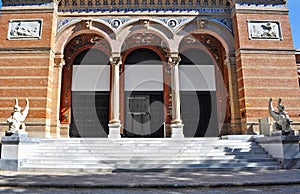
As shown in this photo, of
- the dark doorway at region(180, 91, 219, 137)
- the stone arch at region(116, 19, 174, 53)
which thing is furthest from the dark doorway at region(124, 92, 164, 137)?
the stone arch at region(116, 19, 174, 53)

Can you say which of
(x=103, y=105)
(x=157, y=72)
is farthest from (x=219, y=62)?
(x=103, y=105)

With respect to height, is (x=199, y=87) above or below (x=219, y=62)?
below

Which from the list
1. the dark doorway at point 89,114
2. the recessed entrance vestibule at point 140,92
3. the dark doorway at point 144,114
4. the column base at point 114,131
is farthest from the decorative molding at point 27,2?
the column base at point 114,131

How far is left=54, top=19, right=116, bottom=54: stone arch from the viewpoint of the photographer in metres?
11.6

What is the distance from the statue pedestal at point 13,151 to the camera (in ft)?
23.4

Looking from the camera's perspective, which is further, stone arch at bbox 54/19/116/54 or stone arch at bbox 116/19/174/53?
stone arch at bbox 116/19/174/53

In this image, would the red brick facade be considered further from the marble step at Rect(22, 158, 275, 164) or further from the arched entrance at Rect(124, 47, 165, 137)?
the marble step at Rect(22, 158, 275, 164)

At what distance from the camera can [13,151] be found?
7234 millimetres

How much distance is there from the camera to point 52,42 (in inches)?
440

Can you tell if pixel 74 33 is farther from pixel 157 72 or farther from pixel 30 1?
pixel 157 72

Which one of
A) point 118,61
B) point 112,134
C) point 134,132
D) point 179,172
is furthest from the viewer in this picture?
point 134,132

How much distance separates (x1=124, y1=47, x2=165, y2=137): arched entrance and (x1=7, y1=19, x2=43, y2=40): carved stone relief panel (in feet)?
15.0

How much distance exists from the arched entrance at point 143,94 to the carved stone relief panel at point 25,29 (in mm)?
4583

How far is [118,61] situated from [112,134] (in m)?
3.49
